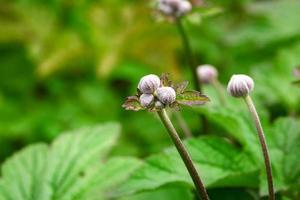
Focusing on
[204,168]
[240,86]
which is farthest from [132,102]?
[204,168]

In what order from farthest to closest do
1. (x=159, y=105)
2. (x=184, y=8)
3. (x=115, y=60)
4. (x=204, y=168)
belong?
(x=115, y=60)
(x=184, y=8)
(x=204, y=168)
(x=159, y=105)

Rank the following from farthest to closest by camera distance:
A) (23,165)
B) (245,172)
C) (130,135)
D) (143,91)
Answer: (130,135) < (23,165) < (245,172) < (143,91)

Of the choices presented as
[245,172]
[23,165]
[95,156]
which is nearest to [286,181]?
[245,172]

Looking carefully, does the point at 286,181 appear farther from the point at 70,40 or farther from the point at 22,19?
the point at 22,19

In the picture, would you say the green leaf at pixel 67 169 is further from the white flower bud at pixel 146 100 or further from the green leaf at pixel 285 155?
the white flower bud at pixel 146 100

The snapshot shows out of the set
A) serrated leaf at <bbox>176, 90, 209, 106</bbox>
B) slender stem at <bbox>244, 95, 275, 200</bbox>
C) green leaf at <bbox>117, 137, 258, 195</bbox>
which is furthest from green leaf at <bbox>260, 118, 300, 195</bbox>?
serrated leaf at <bbox>176, 90, 209, 106</bbox>

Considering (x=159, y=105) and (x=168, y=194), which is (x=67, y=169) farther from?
(x=159, y=105)

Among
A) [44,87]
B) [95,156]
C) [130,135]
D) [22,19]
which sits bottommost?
[95,156]
